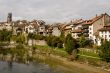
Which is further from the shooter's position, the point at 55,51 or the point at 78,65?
Result: the point at 55,51

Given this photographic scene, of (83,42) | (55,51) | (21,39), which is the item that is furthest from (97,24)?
(21,39)

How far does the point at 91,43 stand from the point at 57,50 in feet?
33.0

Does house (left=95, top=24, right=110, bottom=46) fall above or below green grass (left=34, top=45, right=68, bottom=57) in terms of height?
above

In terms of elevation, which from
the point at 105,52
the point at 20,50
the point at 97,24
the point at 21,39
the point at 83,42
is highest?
the point at 97,24

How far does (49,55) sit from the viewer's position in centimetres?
7638

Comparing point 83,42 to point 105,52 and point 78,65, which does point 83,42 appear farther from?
point 105,52

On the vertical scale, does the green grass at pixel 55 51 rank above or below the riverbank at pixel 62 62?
above

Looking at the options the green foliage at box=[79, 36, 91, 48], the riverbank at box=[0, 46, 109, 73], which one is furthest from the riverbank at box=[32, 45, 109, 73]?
the green foliage at box=[79, 36, 91, 48]

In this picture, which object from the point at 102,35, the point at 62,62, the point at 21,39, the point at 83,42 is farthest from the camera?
the point at 21,39

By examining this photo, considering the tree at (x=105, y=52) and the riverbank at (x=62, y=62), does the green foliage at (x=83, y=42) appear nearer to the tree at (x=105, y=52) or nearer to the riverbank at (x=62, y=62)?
the riverbank at (x=62, y=62)

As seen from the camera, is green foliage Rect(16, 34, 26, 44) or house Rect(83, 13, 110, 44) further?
green foliage Rect(16, 34, 26, 44)

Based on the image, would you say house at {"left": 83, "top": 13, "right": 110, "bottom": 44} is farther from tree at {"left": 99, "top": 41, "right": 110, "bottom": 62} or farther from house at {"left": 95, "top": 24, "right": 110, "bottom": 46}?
tree at {"left": 99, "top": 41, "right": 110, "bottom": 62}

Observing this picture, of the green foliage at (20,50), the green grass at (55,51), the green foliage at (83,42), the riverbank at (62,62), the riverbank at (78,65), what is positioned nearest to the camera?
the riverbank at (78,65)

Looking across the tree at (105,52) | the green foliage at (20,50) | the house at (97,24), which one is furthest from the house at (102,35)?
the green foliage at (20,50)
